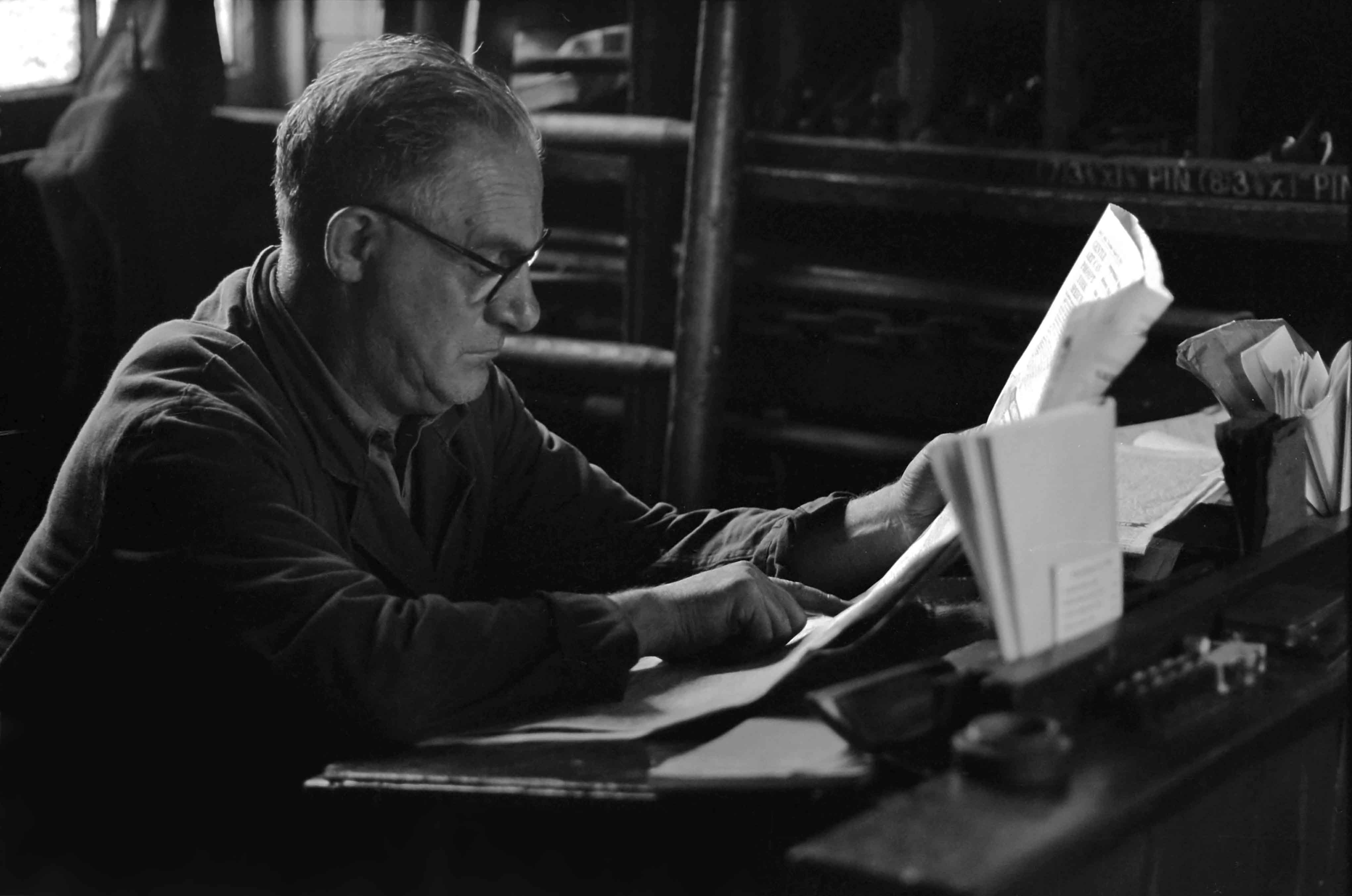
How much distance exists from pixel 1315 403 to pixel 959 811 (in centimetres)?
85

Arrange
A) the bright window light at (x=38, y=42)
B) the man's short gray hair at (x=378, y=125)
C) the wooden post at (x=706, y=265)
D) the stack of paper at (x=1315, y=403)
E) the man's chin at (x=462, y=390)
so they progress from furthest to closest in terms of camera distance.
Result: the bright window light at (x=38, y=42), the wooden post at (x=706, y=265), the man's chin at (x=462, y=390), the man's short gray hair at (x=378, y=125), the stack of paper at (x=1315, y=403)

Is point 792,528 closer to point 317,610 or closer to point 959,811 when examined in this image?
point 317,610

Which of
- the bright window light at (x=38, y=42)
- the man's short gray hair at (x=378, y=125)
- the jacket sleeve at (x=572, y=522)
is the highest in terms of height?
the bright window light at (x=38, y=42)

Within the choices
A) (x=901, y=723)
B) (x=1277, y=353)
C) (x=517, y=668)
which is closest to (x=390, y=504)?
(x=517, y=668)

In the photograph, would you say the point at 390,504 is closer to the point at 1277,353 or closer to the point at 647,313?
the point at 1277,353

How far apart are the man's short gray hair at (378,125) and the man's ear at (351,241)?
0.07 ft

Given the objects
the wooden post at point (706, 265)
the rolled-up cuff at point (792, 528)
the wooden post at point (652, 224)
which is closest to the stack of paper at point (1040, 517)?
the rolled-up cuff at point (792, 528)

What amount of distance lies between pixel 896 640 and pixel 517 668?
1.29 ft

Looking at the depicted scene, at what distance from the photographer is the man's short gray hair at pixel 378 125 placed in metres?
1.66

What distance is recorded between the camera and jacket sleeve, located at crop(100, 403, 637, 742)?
4.48ft

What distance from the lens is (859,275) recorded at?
305cm

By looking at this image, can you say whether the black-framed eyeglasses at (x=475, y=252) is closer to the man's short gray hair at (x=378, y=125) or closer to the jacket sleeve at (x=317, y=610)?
the man's short gray hair at (x=378, y=125)

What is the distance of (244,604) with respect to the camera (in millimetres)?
1399

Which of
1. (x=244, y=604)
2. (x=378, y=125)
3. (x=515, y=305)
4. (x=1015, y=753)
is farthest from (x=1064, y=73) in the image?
(x=1015, y=753)
